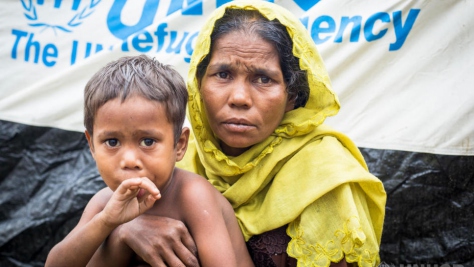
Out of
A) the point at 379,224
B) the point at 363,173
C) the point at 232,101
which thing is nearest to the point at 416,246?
the point at 379,224

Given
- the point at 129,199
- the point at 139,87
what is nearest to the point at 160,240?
the point at 129,199

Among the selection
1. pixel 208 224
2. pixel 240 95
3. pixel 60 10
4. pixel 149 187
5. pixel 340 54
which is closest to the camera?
pixel 149 187

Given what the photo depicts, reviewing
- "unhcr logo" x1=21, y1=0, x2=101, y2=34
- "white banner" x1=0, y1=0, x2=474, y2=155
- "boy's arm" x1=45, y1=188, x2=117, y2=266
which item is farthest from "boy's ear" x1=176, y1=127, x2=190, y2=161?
"unhcr logo" x1=21, y1=0, x2=101, y2=34

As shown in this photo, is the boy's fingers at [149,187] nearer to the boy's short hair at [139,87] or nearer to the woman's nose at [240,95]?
the boy's short hair at [139,87]

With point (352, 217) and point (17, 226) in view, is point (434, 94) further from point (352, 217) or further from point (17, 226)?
point (17, 226)

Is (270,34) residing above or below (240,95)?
above

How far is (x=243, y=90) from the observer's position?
2416mm

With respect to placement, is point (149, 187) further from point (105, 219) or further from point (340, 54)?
point (340, 54)

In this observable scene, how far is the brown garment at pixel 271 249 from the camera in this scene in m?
2.50

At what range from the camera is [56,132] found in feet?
13.4

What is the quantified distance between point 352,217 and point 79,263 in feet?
3.52

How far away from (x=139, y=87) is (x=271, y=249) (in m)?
0.90

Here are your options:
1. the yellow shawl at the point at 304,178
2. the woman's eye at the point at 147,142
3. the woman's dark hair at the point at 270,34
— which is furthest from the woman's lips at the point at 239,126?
the woman's eye at the point at 147,142

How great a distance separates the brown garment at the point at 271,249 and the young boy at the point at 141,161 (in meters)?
0.15
